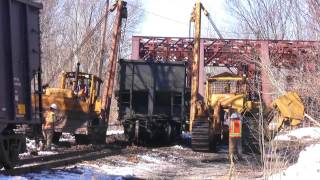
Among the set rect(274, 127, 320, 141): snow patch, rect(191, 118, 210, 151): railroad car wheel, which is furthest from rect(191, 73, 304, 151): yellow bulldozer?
rect(274, 127, 320, 141): snow patch

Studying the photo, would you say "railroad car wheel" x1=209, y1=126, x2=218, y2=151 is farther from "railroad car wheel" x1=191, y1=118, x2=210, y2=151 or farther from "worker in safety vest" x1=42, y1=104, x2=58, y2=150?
"worker in safety vest" x1=42, y1=104, x2=58, y2=150

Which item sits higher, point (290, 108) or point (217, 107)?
point (290, 108)

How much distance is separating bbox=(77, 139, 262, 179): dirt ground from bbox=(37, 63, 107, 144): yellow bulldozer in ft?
8.41

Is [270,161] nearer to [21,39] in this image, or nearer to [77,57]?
[21,39]

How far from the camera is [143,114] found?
84.4 ft

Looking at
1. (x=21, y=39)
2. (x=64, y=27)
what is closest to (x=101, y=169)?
(x=21, y=39)

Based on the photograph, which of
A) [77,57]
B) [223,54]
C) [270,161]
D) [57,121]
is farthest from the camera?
[77,57]

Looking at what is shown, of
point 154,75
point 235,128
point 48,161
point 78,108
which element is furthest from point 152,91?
point 48,161

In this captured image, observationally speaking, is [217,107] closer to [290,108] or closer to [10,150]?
[290,108]

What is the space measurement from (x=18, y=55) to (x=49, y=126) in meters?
9.28

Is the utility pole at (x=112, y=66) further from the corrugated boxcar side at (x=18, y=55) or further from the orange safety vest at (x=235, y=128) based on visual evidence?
the corrugated boxcar side at (x=18, y=55)

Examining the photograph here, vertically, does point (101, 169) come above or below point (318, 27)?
below

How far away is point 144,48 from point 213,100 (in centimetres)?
2014

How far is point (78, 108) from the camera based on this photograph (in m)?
23.8
